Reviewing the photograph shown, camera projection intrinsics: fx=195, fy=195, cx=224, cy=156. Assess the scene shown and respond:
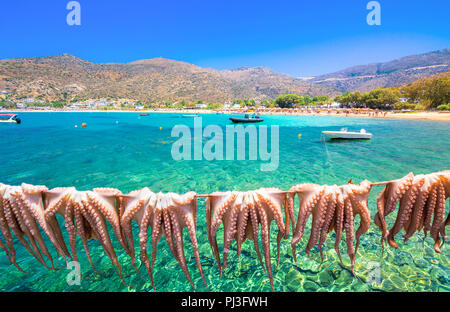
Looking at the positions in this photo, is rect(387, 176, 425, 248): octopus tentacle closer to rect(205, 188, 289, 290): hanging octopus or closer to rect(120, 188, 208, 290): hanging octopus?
rect(205, 188, 289, 290): hanging octopus

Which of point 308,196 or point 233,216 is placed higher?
point 308,196

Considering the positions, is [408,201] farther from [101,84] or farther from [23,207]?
[101,84]

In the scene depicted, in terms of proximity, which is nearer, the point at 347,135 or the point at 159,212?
the point at 159,212

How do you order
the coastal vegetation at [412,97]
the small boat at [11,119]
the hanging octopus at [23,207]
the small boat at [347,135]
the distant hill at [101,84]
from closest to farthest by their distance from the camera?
the hanging octopus at [23,207], the small boat at [347,135], the small boat at [11,119], the coastal vegetation at [412,97], the distant hill at [101,84]

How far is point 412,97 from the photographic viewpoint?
89.1 m

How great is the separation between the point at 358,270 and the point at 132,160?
709 inches

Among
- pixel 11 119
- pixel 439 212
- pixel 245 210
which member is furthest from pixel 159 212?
pixel 11 119

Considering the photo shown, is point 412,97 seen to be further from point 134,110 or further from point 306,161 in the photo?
point 134,110

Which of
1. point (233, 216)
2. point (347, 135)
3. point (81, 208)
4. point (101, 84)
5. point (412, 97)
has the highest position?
point (101, 84)

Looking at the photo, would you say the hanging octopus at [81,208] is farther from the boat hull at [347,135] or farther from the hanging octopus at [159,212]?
the boat hull at [347,135]

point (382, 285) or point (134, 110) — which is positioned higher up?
point (134, 110)

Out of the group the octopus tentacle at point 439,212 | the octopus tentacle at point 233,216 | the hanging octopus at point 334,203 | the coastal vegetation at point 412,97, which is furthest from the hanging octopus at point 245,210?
the coastal vegetation at point 412,97
